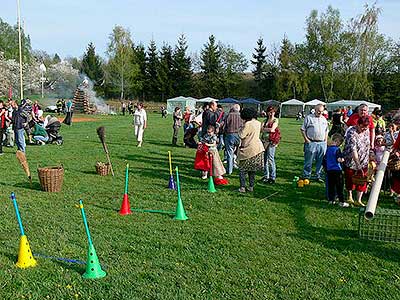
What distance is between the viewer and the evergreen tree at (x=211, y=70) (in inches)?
2729

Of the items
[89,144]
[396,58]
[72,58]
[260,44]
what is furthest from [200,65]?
[89,144]

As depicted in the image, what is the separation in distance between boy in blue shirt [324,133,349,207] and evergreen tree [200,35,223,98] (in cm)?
6200

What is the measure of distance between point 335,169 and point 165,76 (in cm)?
6325

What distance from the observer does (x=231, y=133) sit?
10.2m

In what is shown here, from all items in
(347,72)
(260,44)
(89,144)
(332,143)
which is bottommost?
(89,144)

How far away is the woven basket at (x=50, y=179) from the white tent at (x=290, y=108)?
45.6m

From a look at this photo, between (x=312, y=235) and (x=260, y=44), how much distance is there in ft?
218

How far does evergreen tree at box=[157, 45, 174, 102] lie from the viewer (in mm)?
69125

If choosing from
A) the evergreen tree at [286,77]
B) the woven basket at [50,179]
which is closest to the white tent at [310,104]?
the evergreen tree at [286,77]

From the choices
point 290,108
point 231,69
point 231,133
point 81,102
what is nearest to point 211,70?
point 231,69

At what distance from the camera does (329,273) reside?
468cm

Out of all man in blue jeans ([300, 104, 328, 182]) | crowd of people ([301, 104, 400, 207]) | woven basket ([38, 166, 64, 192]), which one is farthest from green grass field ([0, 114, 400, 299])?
man in blue jeans ([300, 104, 328, 182])

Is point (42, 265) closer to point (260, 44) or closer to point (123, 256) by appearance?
point (123, 256)

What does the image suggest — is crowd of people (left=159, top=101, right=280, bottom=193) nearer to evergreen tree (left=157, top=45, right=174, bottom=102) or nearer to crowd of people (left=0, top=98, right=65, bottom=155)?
crowd of people (left=0, top=98, right=65, bottom=155)
